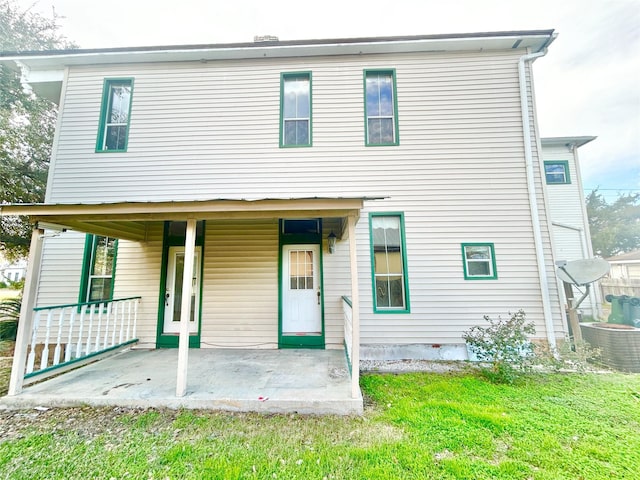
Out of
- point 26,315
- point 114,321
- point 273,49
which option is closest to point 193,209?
point 26,315

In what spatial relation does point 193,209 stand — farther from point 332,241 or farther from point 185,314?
point 332,241

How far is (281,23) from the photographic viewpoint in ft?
28.7

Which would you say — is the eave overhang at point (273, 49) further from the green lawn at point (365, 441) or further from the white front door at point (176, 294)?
the green lawn at point (365, 441)

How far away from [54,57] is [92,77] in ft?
2.46

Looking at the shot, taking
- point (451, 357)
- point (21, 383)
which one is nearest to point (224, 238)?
point (21, 383)

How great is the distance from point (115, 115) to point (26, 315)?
4.87 m

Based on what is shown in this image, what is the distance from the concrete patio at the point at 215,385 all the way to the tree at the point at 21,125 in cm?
794

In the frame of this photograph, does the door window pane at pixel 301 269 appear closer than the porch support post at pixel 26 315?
No

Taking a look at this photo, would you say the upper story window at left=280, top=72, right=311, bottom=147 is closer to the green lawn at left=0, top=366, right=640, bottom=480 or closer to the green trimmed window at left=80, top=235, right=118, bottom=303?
the green trimmed window at left=80, top=235, right=118, bottom=303

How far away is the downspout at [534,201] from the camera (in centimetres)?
511

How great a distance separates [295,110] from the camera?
20.0ft

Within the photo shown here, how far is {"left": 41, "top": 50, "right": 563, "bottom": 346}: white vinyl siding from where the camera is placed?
210 inches

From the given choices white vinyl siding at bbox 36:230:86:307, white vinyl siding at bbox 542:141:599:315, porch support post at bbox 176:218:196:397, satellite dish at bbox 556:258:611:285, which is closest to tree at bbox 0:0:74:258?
white vinyl siding at bbox 36:230:86:307

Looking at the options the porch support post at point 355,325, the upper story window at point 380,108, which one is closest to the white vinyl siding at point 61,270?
the porch support post at point 355,325
